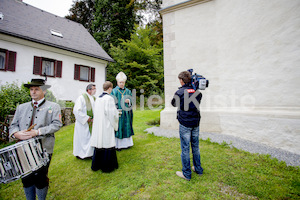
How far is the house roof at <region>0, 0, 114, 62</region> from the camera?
10.6 metres

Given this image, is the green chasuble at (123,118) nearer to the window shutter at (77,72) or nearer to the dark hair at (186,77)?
the dark hair at (186,77)

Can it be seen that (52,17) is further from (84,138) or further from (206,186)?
(206,186)

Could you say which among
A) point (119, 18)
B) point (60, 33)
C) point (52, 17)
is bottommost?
point (60, 33)

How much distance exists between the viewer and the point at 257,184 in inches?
96.0

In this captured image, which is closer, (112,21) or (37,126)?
(37,126)

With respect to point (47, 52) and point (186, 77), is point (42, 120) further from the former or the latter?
point (47, 52)

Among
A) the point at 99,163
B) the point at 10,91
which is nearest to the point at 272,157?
the point at 99,163

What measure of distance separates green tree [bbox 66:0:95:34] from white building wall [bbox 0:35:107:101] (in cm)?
1155

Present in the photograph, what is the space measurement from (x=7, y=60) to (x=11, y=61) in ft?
0.67

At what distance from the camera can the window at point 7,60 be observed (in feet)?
31.9

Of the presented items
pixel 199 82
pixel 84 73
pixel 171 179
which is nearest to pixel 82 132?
pixel 171 179

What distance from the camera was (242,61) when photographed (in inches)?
182

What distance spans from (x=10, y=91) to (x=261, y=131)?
10414 mm

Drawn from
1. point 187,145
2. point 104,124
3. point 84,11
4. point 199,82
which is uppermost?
point 84,11
